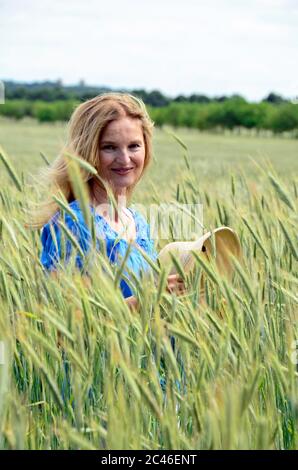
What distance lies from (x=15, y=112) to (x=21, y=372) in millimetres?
74261

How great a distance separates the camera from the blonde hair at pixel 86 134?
2.03m

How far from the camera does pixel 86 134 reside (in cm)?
208

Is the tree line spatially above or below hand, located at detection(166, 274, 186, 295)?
above

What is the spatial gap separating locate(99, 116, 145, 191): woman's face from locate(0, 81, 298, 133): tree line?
158 ft

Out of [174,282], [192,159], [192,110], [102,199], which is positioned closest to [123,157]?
[102,199]

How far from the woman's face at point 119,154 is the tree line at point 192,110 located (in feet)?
158

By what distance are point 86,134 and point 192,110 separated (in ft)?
210

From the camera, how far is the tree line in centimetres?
5544

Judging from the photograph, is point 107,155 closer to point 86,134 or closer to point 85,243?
point 86,134

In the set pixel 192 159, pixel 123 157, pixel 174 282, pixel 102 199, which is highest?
pixel 192 159

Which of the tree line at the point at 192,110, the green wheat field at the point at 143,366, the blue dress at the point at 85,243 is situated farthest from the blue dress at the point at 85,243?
the tree line at the point at 192,110

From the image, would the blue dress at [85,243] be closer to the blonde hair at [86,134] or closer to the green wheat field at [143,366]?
the blonde hair at [86,134]

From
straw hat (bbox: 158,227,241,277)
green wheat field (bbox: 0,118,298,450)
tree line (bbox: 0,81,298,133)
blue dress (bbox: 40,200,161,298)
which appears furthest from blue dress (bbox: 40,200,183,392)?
tree line (bbox: 0,81,298,133)

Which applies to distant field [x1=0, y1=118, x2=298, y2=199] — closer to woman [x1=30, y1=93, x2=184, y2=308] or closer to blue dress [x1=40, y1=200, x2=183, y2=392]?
woman [x1=30, y1=93, x2=184, y2=308]
